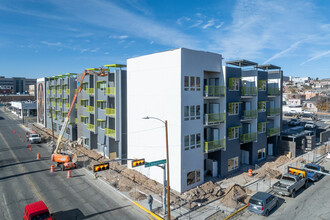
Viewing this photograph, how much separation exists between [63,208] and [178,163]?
40.3 ft

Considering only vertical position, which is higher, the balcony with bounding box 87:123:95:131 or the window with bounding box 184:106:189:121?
the window with bounding box 184:106:189:121

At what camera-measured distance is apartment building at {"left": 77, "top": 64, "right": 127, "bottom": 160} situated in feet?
113

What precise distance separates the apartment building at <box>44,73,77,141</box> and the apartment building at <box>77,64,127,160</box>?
4.58 meters

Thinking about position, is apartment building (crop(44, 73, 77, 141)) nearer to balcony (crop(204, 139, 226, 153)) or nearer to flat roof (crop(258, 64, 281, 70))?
balcony (crop(204, 139, 226, 153))

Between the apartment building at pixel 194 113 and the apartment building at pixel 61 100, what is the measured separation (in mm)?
23997

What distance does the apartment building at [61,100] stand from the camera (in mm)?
51469

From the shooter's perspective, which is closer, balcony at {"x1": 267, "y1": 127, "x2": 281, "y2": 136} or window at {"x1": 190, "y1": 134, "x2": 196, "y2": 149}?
window at {"x1": 190, "y1": 134, "x2": 196, "y2": 149}

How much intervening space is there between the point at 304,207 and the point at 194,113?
562 inches

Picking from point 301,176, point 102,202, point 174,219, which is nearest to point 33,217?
point 102,202

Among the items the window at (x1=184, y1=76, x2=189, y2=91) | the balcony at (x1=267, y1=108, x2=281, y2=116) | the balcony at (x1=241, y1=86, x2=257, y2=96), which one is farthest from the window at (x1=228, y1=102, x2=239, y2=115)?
the balcony at (x1=267, y1=108, x2=281, y2=116)

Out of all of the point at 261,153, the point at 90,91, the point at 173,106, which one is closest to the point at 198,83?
the point at 173,106

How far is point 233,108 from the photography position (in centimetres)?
3067

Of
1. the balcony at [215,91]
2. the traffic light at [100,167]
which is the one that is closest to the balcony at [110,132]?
the traffic light at [100,167]

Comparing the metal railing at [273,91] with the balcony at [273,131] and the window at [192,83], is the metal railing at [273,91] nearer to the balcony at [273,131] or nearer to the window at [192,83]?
the balcony at [273,131]
